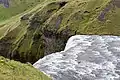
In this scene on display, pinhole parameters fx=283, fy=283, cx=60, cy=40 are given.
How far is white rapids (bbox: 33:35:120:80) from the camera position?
18016 mm

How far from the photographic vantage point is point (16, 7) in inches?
7416

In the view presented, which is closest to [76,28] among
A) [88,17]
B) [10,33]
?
[88,17]

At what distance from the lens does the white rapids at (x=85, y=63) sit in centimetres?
1802

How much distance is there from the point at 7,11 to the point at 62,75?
173 meters

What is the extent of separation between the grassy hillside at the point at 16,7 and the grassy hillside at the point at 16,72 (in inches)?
6497

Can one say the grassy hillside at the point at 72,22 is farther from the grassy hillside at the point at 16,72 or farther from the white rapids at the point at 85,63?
the grassy hillside at the point at 16,72

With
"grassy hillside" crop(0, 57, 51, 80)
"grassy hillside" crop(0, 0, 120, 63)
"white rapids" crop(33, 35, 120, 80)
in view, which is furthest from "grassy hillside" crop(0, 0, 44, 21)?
"grassy hillside" crop(0, 57, 51, 80)

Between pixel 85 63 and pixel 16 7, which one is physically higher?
pixel 85 63

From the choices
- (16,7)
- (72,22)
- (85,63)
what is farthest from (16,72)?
(16,7)

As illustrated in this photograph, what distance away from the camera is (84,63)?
68.1 feet

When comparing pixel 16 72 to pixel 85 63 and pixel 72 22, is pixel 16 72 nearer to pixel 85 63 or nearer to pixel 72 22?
pixel 85 63

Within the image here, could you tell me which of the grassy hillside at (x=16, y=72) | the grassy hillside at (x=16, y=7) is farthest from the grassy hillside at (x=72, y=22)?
the grassy hillside at (x=16, y=7)

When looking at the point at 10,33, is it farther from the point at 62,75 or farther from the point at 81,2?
the point at 62,75

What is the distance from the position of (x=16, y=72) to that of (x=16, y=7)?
584 feet
